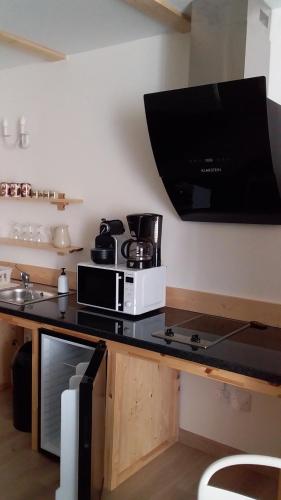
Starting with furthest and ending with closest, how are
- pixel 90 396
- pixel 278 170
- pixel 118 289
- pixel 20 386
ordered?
pixel 20 386
pixel 118 289
pixel 278 170
pixel 90 396

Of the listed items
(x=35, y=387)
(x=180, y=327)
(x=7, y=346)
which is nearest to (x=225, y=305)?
(x=180, y=327)

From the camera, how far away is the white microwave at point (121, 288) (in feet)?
7.61

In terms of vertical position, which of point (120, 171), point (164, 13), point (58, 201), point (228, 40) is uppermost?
point (164, 13)

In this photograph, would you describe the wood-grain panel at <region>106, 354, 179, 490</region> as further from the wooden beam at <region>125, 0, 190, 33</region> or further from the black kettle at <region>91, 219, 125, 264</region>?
the wooden beam at <region>125, 0, 190, 33</region>

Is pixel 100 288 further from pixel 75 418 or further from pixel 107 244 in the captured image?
pixel 75 418

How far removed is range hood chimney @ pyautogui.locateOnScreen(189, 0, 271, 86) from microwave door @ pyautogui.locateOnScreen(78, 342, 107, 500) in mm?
1389

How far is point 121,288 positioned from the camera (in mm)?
2350

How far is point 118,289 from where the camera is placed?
236 centimetres

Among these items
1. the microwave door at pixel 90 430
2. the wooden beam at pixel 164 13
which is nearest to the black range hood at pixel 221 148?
the wooden beam at pixel 164 13

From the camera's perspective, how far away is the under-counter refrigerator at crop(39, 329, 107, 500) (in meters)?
1.70

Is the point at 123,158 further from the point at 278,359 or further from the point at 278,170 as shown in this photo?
the point at 278,359

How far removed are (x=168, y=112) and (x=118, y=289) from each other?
0.91 meters

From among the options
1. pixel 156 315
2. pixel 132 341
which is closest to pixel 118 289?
pixel 156 315

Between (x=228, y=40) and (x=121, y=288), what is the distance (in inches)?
50.0
